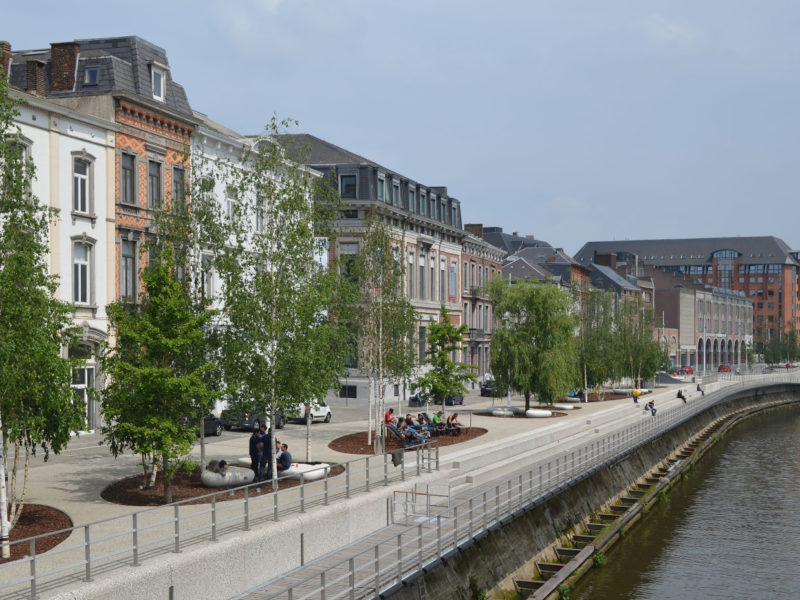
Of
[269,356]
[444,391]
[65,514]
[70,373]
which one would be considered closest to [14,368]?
[70,373]

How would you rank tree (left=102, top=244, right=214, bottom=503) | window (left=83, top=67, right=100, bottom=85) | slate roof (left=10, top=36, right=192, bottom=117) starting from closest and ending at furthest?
tree (left=102, top=244, right=214, bottom=503) < slate roof (left=10, top=36, right=192, bottom=117) < window (left=83, top=67, right=100, bottom=85)

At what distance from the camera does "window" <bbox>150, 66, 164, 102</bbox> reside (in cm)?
4231

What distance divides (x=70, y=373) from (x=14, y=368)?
6.52 feet

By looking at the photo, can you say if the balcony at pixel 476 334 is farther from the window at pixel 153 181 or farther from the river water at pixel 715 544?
the window at pixel 153 181

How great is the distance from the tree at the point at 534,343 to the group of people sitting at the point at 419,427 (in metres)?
12.0

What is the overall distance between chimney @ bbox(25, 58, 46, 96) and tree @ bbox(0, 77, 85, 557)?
2372cm

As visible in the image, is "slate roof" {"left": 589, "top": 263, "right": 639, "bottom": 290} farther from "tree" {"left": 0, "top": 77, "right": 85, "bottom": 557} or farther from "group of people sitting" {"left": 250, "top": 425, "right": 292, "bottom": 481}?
"tree" {"left": 0, "top": 77, "right": 85, "bottom": 557}

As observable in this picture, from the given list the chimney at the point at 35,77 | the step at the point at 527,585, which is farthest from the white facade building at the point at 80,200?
the step at the point at 527,585

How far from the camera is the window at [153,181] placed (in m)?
41.0

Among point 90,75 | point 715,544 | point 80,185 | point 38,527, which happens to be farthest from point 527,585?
point 90,75

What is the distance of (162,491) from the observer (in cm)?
2422

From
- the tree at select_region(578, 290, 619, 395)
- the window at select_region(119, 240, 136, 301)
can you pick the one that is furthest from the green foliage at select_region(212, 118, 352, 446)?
the tree at select_region(578, 290, 619, 395)

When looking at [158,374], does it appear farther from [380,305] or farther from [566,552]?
[380,305]

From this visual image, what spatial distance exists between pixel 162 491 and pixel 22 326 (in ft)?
25.5
